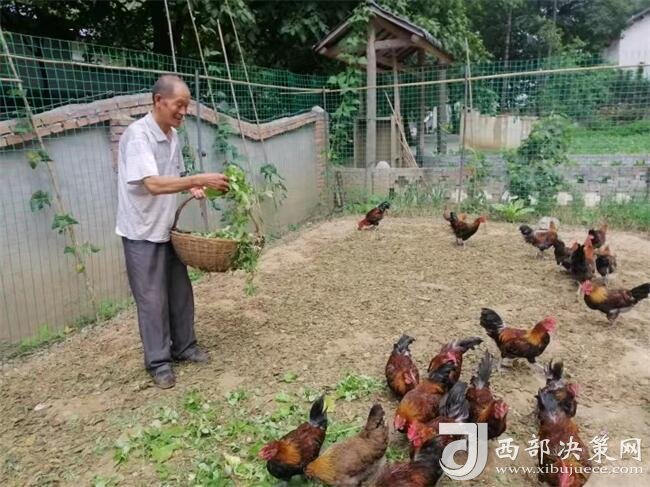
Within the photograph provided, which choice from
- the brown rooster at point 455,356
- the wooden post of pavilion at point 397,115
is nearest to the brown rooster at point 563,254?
the brown rooster at point 455,356

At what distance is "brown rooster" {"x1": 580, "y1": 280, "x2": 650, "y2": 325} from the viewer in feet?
13.9

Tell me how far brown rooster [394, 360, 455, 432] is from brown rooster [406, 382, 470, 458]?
6cm

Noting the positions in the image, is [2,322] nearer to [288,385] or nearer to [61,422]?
[61,422]

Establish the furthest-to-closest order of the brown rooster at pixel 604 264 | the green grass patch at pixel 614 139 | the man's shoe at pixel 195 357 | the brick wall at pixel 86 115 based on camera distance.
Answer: the green grass patch at pixel 614 139, the brown rooster at pixel 604 264, the brick wall at pixel 86 115, the man's shoe at pixel 195 357

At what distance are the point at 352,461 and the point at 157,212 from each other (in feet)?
6.55

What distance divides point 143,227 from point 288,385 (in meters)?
1.48

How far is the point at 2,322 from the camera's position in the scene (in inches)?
164

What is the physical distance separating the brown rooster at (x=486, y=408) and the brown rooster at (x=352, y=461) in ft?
1.78

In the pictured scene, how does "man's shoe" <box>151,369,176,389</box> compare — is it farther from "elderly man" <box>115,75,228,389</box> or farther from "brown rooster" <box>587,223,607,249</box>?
"brown rooster" <box>587,223,607,249</box>

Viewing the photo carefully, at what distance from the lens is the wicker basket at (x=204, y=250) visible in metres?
3.26

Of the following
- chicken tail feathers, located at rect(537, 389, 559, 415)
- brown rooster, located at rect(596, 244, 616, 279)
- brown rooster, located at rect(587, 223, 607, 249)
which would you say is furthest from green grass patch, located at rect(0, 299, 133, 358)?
brown rooster, located at rect(587, 223, 607, 249)

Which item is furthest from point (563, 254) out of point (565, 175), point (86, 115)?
point (86, 115)

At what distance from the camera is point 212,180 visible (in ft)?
10.4

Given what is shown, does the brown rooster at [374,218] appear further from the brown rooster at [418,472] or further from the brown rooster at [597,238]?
the brown rooster at [418,472]
